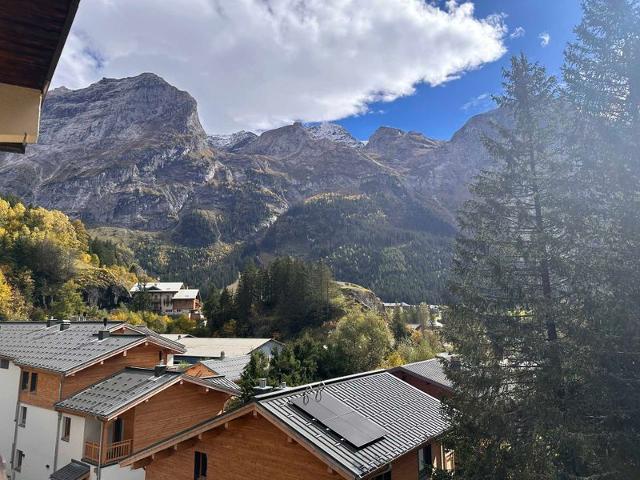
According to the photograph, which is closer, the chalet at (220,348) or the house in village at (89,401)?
the house in village at (89,401)

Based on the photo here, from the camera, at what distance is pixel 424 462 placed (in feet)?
49.9

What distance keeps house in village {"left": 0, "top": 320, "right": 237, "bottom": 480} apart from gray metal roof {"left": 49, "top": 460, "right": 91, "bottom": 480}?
43 mm

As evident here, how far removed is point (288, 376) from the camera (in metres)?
28.5

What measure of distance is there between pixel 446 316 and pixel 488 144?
5927 millimetres

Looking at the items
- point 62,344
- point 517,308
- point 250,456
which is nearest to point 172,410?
point 62,344

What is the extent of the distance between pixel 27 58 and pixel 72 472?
66.3ft

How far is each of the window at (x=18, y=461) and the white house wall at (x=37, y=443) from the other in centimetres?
20

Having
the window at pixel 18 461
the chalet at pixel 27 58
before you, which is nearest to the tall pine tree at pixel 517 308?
the chalet at pixel 27 58

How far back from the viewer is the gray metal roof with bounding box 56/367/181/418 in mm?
17500

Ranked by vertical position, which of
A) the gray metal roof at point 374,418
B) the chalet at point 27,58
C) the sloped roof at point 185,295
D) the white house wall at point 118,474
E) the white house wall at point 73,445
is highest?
the chalet at point 27,58

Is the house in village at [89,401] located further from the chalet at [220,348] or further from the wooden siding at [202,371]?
the chalet at [220,348]

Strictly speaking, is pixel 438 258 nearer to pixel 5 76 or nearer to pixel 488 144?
pixel 488 144

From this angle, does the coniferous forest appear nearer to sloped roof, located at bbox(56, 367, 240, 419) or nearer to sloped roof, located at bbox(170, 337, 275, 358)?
sloped roof, located at bbox(56, 367, 240, 419)

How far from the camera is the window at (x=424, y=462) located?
13997 mm
